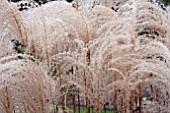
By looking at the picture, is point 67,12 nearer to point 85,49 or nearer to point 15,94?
point 85,49

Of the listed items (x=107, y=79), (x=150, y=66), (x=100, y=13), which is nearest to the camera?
(x=150, y=66)

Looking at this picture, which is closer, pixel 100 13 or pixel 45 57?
pixel 45 57

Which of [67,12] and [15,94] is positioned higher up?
[67,12]

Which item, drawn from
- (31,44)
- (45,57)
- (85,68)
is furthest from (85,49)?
(31,44)

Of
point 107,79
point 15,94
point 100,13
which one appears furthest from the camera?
point 100,13

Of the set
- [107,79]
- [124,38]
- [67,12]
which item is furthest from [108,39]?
[67,12]

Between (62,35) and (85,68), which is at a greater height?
(62,35)

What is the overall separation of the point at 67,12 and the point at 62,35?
23 centimetres

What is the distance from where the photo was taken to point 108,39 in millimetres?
2494

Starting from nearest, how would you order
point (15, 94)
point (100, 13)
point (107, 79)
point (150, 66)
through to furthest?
1. point (150, 66)
2. point (15, 94)
3. point (107, 79)
4. point (100, 13)

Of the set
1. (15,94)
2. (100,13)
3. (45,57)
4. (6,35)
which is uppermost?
(100,13)

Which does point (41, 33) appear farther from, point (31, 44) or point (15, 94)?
point (15, 94)

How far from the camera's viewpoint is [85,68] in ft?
8.37

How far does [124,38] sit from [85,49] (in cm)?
25
